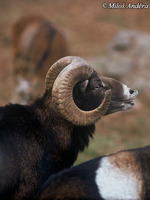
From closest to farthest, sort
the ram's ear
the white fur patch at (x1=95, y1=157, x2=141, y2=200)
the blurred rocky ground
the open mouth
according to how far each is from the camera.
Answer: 1. the white fur patch at (x1=95, y1=157, x2=141, y2=200)
2. the ram's ear
3. the open mouth
4. the blurred rocky ground

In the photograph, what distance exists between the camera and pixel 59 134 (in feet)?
18.5

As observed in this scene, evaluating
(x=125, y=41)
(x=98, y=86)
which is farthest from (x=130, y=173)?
(x=125, y=41)

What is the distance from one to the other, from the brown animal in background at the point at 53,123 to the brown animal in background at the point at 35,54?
20.4 feet

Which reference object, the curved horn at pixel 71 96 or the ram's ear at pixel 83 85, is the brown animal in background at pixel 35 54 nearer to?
the ram's ear at pixel 83 85

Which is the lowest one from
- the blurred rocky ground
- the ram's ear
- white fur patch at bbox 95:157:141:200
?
the blurred rocky ground

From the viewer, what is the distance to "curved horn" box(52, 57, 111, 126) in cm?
537

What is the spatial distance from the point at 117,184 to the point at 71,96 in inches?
71.4

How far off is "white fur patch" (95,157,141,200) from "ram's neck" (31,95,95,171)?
1.62 metres

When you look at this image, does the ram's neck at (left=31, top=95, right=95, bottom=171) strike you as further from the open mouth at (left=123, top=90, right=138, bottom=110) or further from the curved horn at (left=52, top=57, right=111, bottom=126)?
the open mouth at (left=123, top=90, right=138, bottom=110)

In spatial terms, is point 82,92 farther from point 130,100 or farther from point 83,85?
point 130,100

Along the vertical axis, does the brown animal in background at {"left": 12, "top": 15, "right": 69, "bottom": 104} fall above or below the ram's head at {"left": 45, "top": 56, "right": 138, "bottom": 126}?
below

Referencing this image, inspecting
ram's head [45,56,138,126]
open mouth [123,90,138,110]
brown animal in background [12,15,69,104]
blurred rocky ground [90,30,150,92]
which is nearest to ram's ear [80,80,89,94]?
ram's head [45,56,138,126]

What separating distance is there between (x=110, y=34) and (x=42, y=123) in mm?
17286

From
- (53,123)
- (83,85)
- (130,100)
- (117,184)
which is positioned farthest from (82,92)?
(117,184)
